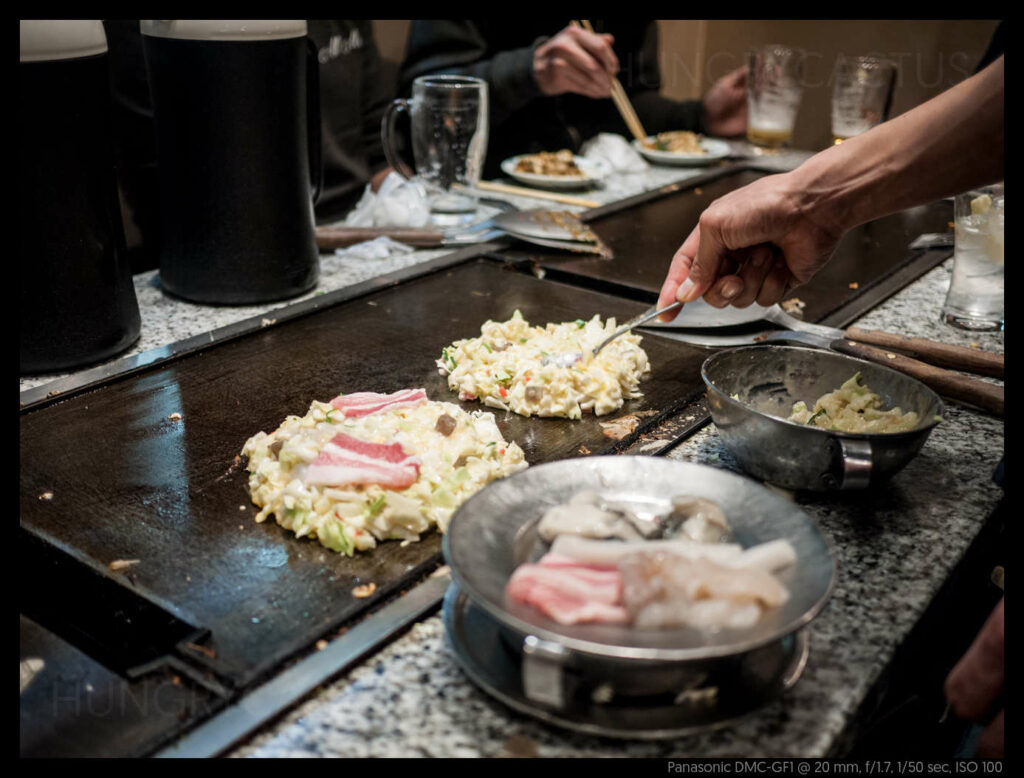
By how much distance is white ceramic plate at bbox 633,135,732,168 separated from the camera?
135 inches

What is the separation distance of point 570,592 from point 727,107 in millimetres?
3510

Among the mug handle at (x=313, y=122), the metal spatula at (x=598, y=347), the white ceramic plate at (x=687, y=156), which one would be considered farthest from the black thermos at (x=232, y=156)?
the white ceramic plate at (x=687, y=156)

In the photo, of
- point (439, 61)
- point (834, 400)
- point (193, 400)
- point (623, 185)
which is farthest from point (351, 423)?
point (439, 61)

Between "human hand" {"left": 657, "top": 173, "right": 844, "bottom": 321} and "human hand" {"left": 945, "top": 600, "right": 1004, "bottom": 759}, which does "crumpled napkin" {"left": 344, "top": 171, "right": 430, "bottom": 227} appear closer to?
"human hand" {"left": 657, "top": 173, "right": 844, "bottom": 321}

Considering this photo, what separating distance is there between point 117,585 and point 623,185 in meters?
2.49

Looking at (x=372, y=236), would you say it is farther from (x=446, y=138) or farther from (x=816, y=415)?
(x=816, y=415)

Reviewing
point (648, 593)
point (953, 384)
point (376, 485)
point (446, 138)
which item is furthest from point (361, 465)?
point (446, 138)

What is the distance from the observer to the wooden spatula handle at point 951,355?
1.68m

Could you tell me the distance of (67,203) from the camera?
1.57m

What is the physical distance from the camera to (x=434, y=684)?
995 millimetres

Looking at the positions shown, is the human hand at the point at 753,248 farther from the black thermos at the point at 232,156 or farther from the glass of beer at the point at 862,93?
the glass of beer at the point at 862,93

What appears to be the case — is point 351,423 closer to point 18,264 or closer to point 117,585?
point 117,585

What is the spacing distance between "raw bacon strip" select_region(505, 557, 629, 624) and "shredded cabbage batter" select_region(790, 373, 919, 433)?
Result: 0.59 m

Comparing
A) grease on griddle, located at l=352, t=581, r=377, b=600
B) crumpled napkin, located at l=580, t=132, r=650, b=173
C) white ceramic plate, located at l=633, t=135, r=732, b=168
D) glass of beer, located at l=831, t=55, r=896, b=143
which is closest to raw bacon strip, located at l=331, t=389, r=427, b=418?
grease on griddle, located at l=352, t=581, r=377, b=600
